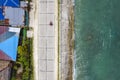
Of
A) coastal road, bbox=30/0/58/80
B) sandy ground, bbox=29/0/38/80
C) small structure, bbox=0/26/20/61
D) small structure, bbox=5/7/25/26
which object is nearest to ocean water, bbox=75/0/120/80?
coastal road, bbox=30/0/58/80

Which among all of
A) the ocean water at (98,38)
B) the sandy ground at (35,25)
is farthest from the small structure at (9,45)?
the ocean water at (98,38)

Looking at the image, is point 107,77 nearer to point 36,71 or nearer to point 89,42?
point 89,42

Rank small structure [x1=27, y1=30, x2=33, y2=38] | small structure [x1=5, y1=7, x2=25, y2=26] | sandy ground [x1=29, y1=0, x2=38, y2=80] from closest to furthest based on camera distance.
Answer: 1. small structure [x1=5, y1=7, x2=25, y2=26]
2. small structure [x1=27, y1=30, x2=33, y2=38]
3. sandy ground [x1=29, y1=0, x2=38, y2=80]

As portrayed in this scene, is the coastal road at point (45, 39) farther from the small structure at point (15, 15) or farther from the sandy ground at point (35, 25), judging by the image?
the small structure at point (15, 15)

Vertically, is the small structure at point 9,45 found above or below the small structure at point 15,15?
below

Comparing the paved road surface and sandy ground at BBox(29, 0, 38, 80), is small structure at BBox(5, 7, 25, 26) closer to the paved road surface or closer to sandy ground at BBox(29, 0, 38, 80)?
sandy ground at BBox(29, 0, 38, 80)

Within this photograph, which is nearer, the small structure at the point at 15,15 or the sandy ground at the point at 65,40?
the small structure at the point at 15,15

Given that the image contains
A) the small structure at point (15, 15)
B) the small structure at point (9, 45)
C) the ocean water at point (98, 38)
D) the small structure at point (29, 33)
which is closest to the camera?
the small structure at point (9, 45)
